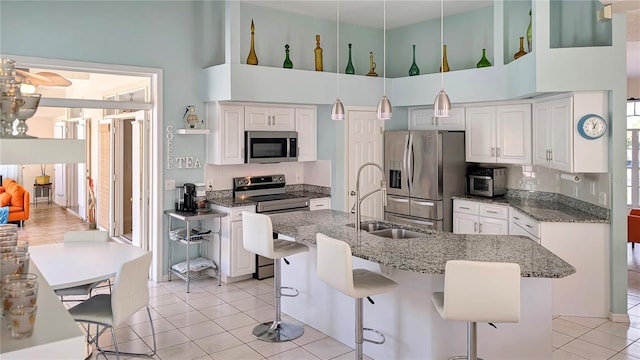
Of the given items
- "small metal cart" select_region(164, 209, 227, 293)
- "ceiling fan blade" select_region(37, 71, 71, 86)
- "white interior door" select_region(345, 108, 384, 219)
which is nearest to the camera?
"ceiling fan blade" select_region(37, 71, 71, 86)

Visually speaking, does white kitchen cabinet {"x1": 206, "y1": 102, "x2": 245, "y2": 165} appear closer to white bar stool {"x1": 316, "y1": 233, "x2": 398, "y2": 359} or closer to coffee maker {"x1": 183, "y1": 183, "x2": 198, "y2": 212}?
coffee maker {"x1": 183, "y1": 183, "x2": 198, "y2": 212}

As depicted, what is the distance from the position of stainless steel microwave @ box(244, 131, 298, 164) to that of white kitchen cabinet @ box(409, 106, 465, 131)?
1.66 m

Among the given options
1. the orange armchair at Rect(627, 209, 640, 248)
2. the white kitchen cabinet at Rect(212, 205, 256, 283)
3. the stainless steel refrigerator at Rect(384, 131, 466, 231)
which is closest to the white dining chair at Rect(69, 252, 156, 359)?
the white kitchen cabinet at Rect(212, 205, 256, 283)

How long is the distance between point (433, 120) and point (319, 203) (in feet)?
6.02

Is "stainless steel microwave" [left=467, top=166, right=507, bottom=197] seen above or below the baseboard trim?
above

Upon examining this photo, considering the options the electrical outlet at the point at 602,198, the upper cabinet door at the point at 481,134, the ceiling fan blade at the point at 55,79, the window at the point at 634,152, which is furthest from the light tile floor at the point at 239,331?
the window at the point at 634,152

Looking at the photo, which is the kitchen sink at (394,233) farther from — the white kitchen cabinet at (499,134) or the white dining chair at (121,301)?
the white kitchen cabinet at (499,134)

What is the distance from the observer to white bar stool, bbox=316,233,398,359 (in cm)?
286

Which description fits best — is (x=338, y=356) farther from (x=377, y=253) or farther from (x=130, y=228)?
(x=130, y=228)

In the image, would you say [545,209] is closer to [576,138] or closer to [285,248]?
[576,138]

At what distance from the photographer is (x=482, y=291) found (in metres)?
2.46

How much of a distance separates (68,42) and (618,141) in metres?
5.16

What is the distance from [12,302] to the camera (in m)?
1.33

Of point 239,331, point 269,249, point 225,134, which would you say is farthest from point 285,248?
point 225,134
